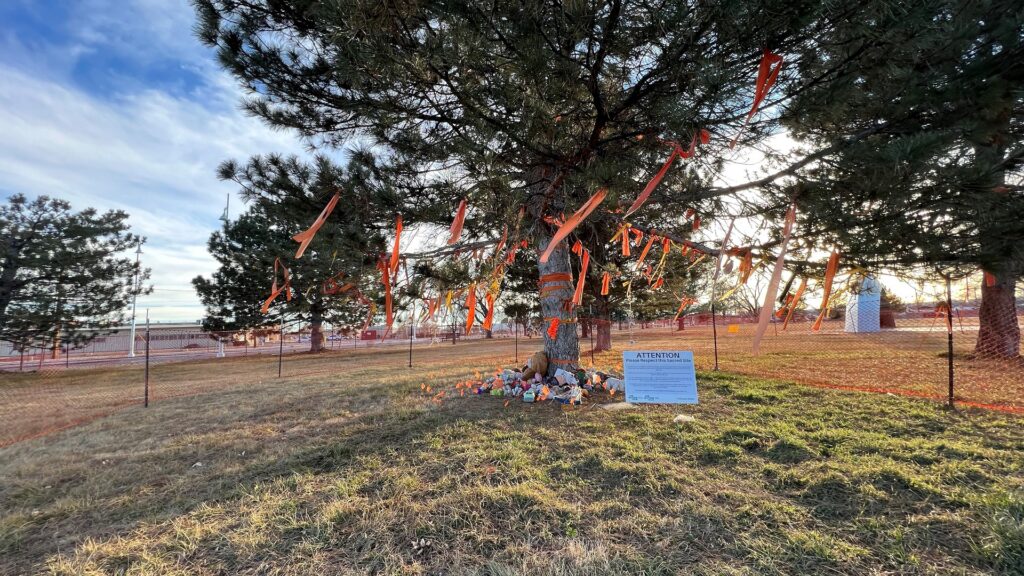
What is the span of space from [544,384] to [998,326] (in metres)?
9.07

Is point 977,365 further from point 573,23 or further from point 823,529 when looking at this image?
point 573,23

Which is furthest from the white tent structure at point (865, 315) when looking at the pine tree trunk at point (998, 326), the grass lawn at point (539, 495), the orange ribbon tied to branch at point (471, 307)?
the orange ribbon tied to branch at point (471, 307)

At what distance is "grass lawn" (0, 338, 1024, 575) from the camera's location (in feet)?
5.85

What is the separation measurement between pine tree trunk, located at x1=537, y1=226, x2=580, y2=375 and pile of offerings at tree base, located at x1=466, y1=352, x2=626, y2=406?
0.53 ft

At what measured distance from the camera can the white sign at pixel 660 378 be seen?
14.3ft

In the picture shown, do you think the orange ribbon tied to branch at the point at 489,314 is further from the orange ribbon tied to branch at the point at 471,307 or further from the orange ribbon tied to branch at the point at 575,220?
the orange ribbon tied to branch at the point at 575,220

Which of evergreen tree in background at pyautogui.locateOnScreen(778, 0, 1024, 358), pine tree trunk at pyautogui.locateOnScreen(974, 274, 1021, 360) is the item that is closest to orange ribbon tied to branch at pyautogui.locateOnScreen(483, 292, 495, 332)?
evergreen tree in background at pyautogui.locateOnScreen(778, 0, 1024, 358)

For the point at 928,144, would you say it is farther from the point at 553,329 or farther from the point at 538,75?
the point at 553,329

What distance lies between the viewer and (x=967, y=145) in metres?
2.46

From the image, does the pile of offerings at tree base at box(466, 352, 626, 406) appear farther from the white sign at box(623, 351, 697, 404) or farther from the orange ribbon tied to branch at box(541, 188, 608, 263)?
the orange ribbon tied to branch at box(541, 188, 608, 263)

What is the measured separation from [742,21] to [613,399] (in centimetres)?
406

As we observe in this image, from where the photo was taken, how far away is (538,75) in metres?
2.49

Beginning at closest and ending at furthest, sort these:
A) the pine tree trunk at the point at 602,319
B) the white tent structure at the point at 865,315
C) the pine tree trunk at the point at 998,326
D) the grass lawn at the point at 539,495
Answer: the grass lawn at the point at 539,495 → the pine tree trunk at the point at 998,326 → the pine tree trunk at the point at 602,319 → the white tent structure at the point at 865,315

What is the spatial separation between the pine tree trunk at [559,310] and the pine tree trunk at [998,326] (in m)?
8.13
